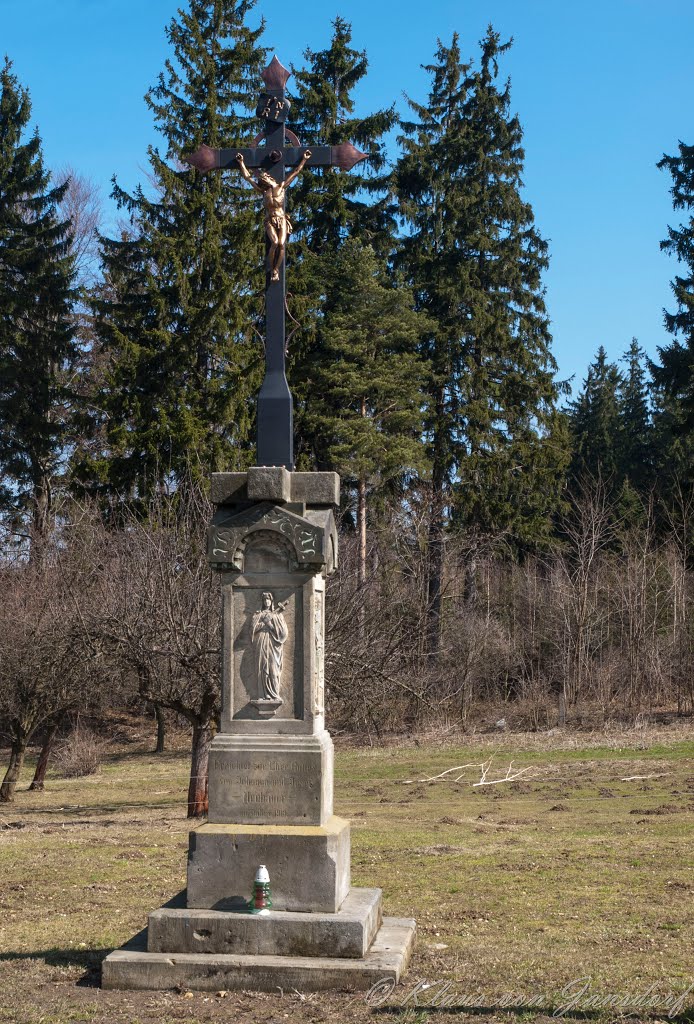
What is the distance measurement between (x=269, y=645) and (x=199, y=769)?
29.5 ft

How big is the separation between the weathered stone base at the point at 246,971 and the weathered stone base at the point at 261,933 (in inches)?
1.8

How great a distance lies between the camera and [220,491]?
27.5 feet

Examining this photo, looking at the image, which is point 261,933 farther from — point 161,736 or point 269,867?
point 161,736

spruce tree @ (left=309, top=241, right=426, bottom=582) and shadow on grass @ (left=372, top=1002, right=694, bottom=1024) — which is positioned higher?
spruce tree @ (left=309, top=241, right=426, bottom=582)

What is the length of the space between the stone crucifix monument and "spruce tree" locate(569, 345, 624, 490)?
1598 inches

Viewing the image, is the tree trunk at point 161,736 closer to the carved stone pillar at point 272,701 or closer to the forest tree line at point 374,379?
the forest tree line at point 374,379

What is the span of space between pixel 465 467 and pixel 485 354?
4.01 meters

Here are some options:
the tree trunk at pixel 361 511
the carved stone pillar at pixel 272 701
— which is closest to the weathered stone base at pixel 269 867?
the carved stone pillar at pixel 272 701

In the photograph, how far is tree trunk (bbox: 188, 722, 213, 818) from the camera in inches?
643

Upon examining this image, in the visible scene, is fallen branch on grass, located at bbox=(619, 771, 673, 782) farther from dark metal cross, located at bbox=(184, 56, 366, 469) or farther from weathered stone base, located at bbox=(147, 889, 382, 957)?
dark metal cross, located at bbox=(184, 56, 366, 469)

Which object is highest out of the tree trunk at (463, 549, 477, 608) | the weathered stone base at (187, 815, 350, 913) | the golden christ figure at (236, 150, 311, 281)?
the golden christ figure at (236, 150, 311, 281)

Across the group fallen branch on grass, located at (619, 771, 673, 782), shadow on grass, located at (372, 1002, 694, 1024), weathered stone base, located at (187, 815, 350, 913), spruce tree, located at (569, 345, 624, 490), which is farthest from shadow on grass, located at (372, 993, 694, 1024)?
spruce tree, located at (569, 345, 624, 490)

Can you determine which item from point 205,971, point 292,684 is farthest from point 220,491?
point 205,971

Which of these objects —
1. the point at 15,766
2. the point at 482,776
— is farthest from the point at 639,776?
the point at 15,766
